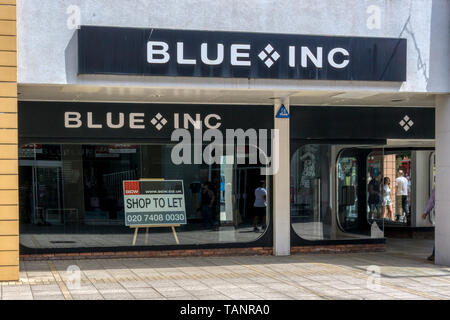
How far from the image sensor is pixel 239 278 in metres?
10.9

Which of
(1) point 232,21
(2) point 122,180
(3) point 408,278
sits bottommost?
(3) point 408,278

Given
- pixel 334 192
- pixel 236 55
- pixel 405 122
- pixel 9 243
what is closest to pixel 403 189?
pixel 405 122

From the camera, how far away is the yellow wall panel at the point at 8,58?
1036 cm

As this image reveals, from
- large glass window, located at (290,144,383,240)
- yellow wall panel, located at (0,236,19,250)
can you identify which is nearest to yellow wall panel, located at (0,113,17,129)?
yellow wall panel, located at (0,236,19,250)

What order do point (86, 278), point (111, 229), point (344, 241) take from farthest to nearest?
point (344, 241) → point (111, 229) → point (86, 278)

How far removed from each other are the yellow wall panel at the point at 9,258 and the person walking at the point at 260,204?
5.27 metres

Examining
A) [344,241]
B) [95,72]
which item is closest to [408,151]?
[344,241]

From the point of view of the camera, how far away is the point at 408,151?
18.2 meters

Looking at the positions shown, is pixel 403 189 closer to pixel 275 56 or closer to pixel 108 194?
pixel 275 56

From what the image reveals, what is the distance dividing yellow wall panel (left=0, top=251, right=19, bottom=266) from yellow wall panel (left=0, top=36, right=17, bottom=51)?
3153 mm

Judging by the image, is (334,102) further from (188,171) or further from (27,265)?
(27,265)

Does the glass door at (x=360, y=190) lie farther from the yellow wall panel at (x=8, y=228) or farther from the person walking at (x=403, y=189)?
the yellow wall panel at (x=8, y=228)

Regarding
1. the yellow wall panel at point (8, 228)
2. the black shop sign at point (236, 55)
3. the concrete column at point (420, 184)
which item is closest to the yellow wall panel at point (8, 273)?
the yellow wall panel at point (8, 228)

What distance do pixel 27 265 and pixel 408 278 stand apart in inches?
265
